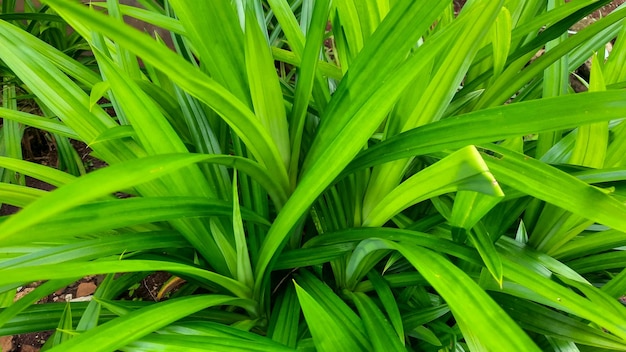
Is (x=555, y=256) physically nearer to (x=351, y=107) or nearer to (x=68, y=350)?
(x=351, y=107)

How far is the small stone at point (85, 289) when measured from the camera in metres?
1.02

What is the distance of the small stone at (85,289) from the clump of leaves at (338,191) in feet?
1.21

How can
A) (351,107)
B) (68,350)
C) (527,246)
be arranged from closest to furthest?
(68,350), (351,107), (527,246)

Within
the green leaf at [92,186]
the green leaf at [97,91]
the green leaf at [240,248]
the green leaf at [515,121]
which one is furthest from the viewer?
the green leaf at [97,91]

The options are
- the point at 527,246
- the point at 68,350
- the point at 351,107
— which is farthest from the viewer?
the point at 527,246

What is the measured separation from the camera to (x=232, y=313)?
0.68m

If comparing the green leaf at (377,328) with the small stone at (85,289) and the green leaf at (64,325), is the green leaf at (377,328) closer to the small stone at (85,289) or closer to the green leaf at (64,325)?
the green leaf at (64,325)

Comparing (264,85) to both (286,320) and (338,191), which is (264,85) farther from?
(286,320)

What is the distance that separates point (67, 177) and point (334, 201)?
1.40ft

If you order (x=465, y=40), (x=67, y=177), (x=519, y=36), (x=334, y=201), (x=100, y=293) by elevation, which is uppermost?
(x=519, y=36)

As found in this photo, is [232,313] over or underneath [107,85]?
underneath

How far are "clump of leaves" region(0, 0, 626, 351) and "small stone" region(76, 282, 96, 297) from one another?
37 cm

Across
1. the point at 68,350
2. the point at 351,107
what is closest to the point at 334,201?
the point at 351,107

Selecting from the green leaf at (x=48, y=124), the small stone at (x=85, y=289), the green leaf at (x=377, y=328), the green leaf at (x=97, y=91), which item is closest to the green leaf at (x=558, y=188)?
the green leaf at (x=377, y=328)
